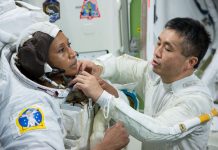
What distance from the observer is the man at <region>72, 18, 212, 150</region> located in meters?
1.37

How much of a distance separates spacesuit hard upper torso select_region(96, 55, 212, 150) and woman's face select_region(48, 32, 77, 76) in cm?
21

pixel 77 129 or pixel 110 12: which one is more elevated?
pixel 110 12

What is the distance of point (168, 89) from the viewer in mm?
1623

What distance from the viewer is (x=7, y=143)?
1158 millimetres

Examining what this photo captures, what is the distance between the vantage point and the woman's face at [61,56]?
140 centimetres

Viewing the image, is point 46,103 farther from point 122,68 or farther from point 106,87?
point 122,68

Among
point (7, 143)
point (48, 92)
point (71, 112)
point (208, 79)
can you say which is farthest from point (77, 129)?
point (208, 79)

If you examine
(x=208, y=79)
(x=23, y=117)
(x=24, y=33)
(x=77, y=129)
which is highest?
(x=24, y=33)

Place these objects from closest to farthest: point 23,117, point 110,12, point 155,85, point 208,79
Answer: point 23,117
point 155,85
point 208,79
point 110,12

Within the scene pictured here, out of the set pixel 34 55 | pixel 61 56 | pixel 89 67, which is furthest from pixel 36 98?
pixel 89 67

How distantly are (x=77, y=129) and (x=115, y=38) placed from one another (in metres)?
1.35

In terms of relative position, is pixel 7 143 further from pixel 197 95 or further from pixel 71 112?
pixel 197 95

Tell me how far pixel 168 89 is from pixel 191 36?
28cm

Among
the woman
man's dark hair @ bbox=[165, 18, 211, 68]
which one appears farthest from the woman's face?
man's dark hair @ bbox=[165, 18, 211, 68]
